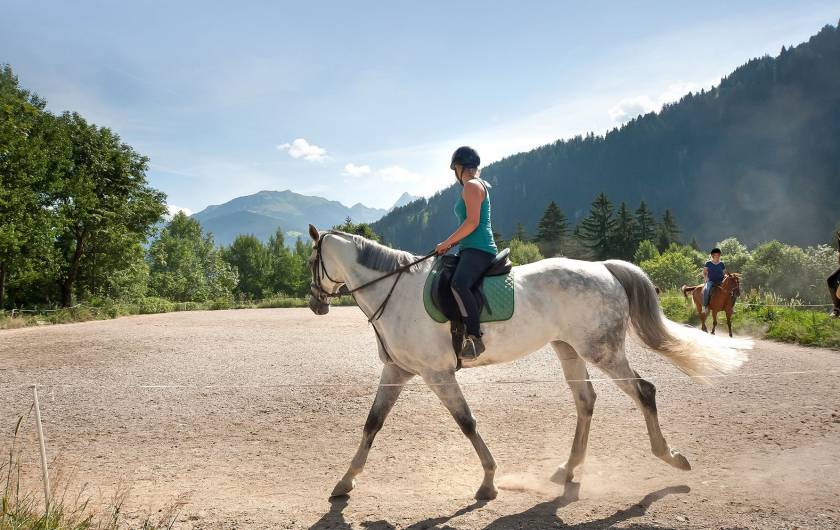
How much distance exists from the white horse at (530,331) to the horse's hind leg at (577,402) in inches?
0.4

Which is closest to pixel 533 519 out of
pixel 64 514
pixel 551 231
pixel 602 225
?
pixel 64 514

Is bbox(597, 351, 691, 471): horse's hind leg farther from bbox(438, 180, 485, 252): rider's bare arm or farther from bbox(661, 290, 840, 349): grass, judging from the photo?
bbox(661, 290, 840, 349): grass

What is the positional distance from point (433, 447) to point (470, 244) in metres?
2.74

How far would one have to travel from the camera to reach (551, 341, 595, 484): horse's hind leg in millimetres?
4750

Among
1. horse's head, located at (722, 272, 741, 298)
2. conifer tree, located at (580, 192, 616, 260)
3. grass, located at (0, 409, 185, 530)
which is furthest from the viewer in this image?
conifer tree, located at (580, 192, 616, 260)

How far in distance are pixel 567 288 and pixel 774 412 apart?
13.4 ft

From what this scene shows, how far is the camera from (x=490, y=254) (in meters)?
4.55

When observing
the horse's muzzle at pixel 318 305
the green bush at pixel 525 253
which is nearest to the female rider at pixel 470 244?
the horse's muzzle at pixel 318 305

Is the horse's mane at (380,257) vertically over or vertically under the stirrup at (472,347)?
over

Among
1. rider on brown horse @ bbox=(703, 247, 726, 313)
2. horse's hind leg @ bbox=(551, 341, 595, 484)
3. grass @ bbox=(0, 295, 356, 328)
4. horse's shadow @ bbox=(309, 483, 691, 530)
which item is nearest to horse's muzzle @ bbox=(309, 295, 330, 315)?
horse's shadow @ bbox=(309, 483, 691, 530)

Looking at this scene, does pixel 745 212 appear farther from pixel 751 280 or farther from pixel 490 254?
pixel 490 254

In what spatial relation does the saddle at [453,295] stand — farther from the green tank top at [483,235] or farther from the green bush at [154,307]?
the green bush at [154,307]

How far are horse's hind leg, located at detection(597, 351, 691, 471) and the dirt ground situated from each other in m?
0.25

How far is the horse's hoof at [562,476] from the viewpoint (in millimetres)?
4715
